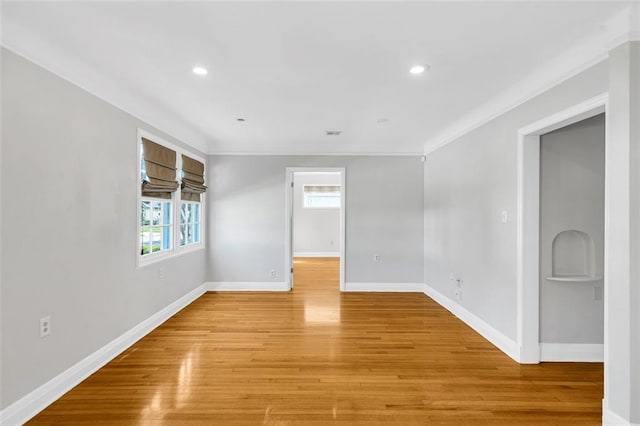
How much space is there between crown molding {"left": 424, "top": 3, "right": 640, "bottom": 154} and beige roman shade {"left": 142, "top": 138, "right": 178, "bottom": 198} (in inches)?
141

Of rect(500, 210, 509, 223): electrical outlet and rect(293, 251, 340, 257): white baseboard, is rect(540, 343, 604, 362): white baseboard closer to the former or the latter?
rect(500, 210, 509, 223): electrical outlet

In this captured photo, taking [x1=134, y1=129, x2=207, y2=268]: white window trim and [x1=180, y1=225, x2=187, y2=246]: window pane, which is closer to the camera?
[x1=134, y1=129, x2=207, y2=268]: white window trim

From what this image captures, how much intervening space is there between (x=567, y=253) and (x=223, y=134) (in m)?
4.34

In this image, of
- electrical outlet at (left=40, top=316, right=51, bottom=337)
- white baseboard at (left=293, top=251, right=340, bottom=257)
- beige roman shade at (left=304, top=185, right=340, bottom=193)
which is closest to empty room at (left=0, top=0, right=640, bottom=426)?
electrical outlet at (left=40, top=316, right=51, bottom=337)

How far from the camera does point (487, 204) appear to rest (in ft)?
11.0

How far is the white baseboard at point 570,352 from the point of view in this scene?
9.27 ft

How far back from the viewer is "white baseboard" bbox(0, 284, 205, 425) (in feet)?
6.30

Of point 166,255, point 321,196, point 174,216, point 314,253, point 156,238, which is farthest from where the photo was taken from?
point 321,196

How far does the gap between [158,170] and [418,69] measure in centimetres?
293

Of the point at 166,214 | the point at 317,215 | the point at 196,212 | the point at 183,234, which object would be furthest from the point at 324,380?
the point at 317,215

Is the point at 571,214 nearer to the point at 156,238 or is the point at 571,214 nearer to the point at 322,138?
the point at 322,138

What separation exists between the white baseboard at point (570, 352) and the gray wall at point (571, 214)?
0.15ft

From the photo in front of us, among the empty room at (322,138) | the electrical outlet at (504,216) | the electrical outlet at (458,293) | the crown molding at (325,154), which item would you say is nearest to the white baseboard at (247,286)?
the empty room at (322,138)

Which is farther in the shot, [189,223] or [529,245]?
[189,223]
